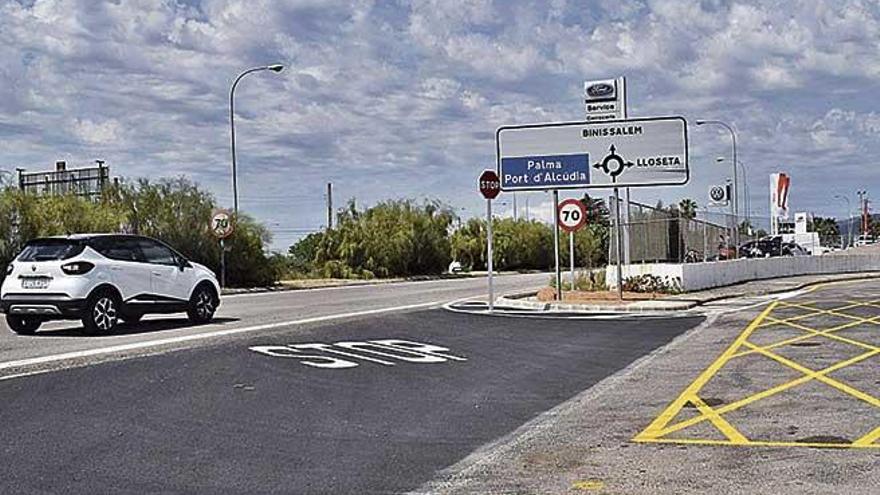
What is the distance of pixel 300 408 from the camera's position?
10.4m

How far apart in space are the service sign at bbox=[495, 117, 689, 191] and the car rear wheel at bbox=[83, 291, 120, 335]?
14.2 m

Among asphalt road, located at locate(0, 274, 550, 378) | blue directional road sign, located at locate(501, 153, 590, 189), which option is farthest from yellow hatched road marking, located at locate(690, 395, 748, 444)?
blue directional road sign, located at locate(501, 153, 590, 189)

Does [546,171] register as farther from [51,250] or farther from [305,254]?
[305,254]

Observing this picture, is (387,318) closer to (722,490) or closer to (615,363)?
(615,363)

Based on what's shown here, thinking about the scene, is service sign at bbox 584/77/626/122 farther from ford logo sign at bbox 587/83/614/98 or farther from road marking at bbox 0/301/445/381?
road marking at bbox 0/301/445/381

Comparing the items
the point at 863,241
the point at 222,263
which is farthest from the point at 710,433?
the point at 863,241

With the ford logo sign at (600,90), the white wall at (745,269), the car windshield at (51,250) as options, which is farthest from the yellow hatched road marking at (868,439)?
the white wall at (745,269)

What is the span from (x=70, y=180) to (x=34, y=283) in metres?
29.8

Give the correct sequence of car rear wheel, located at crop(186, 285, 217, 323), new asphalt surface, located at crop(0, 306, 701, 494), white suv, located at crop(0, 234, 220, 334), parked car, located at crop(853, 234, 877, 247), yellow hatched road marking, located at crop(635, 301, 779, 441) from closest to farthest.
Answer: new asphalt surface, located at crop(0, 306, 701, 494)
yellow hatched road marking, located at crop(635, 301, 779, 441)
white suv, located at crop(0, 234, 220, 334)
car rear wheel, located at crop(186, 285, 217, 323)
parked car, located at crop(853, 234, 877, 247)

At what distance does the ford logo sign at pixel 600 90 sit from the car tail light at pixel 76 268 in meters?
15.9

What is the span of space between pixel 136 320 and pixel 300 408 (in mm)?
9888

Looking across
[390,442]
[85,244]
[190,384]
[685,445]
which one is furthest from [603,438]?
[85,244]

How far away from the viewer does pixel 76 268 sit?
1738cm

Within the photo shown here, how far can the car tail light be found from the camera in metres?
17.3
